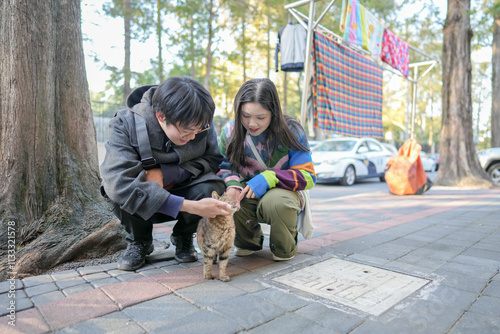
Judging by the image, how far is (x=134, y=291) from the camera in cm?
201

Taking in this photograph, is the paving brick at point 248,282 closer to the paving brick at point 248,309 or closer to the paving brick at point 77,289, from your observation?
the paving brick at point 248,309

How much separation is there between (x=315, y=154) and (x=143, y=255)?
8.92m

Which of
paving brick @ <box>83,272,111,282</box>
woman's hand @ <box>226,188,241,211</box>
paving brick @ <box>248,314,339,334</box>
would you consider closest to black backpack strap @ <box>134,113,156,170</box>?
woman's hand @ <box>226,188,241,211</box>

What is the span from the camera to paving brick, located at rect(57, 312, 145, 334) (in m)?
1.57

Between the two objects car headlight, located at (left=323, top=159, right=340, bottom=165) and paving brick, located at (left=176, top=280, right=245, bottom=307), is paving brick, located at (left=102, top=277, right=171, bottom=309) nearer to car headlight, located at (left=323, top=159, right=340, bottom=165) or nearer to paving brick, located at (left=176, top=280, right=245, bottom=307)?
paving brick, located at (left=176, top=280, right=245, bottom=307)

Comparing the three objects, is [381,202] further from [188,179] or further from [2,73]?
[2,73]

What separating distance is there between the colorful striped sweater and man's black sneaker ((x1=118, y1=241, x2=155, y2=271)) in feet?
2.69

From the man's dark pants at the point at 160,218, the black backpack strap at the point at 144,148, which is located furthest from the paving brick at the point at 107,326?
the black backpack strap at the point at 144,148

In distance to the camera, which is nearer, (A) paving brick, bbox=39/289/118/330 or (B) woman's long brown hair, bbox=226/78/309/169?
(A) paving brick, bbox=39/289/118/330

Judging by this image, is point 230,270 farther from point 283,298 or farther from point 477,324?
point 477,324

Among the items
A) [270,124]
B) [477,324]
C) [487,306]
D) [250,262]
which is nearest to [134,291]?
[250,262]

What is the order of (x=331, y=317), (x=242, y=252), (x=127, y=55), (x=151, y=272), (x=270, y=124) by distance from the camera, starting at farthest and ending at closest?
1. (x=127, y=55)
2. (x=242, y=252)
3. (x=270, y=124)
4. (x=151, y=272)
5. (x=331, y=317)

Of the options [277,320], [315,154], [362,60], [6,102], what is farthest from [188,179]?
[315,154]

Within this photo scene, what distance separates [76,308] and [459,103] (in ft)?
33.6
